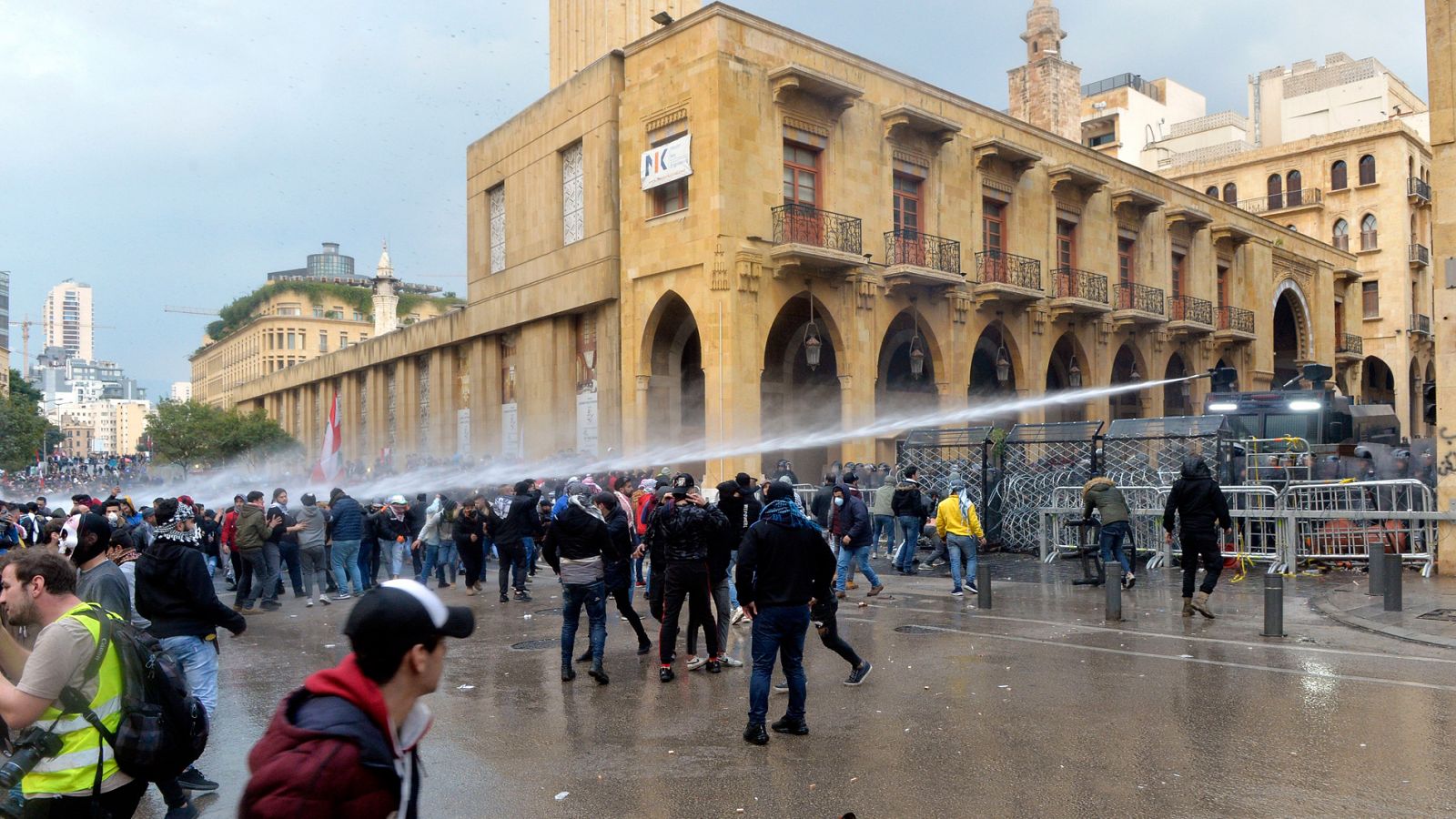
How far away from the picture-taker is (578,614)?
9.06 metres

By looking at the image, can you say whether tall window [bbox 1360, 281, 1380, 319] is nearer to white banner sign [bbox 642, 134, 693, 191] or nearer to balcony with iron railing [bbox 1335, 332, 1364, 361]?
balcony with iron railing [bbox 1335, 332, 1364, 361]

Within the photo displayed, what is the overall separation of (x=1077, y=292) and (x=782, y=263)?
42.8ft

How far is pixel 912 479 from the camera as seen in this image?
17.4 m

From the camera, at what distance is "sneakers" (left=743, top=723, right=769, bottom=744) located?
6.84 metres

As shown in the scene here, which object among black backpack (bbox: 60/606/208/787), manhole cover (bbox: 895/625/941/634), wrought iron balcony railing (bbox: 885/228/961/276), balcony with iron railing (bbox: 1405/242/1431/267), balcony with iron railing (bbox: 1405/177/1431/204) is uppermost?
balcony with iron railing (bbox: 1405/177/1431/204)

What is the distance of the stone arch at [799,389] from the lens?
27641 mm

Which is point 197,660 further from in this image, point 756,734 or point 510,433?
point 510,433

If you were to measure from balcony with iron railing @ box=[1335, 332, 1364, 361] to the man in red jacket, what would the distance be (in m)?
53.1

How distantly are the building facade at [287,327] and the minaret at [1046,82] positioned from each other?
56893 mm

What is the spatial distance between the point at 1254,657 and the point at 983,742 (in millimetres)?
4017

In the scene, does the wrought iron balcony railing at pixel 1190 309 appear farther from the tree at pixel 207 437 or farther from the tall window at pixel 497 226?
the tree at pixel 207 437

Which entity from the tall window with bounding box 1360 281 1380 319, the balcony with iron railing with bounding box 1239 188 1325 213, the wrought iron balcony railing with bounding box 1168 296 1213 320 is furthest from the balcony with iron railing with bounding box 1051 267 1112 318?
the tall window with bounding box 1360 281 1380 319

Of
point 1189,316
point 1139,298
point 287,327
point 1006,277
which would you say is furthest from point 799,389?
point 287,327

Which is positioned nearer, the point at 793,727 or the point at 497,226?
the point at 793,727
